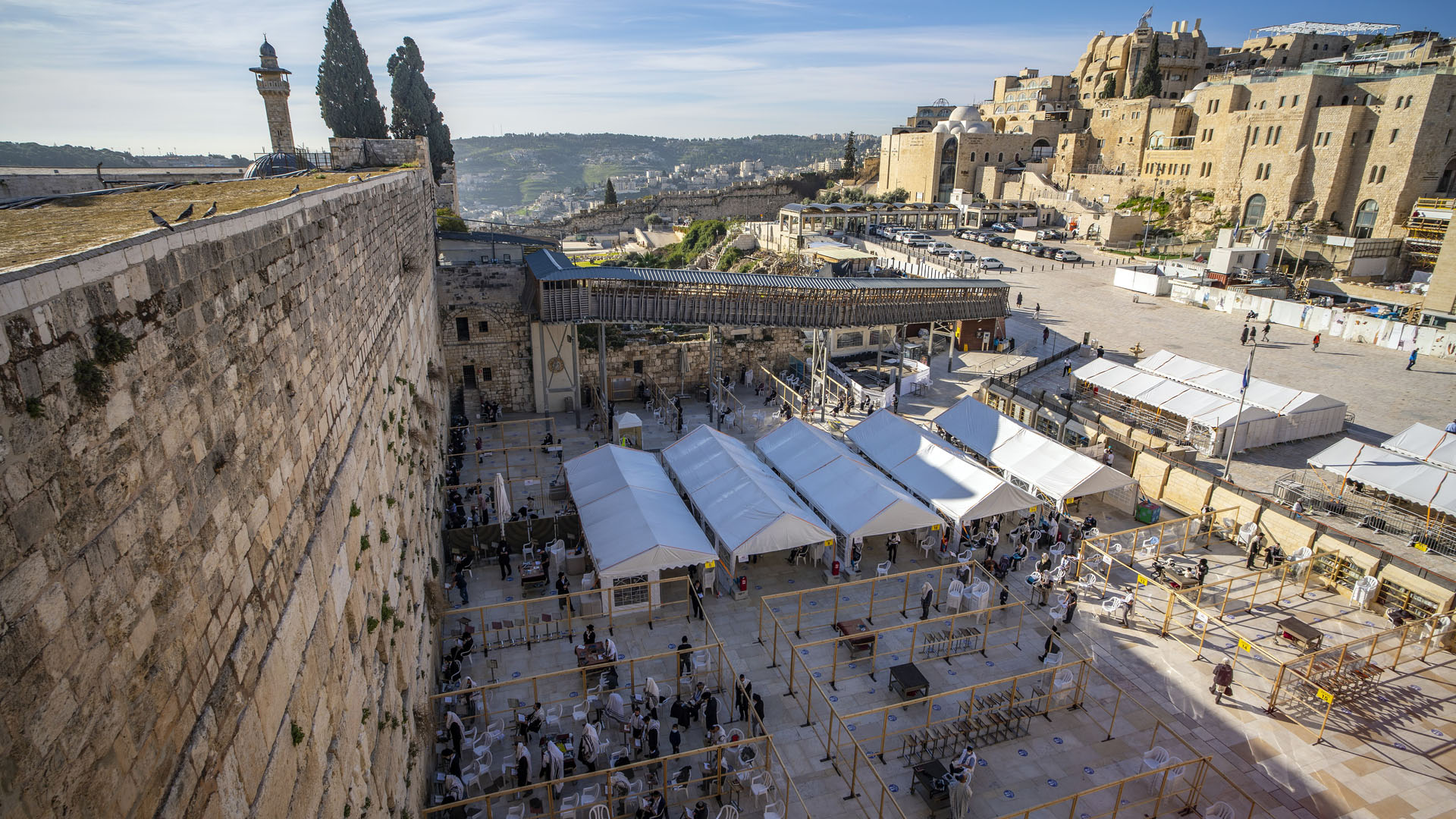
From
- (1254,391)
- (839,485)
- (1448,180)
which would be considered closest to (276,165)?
(839,485)

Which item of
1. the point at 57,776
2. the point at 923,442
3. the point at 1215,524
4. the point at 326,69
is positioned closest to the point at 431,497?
the point at 923,442

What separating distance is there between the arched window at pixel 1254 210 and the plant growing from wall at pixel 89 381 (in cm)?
6321

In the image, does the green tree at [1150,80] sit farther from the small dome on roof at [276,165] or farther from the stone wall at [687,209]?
the small dome on roof at [276,165]

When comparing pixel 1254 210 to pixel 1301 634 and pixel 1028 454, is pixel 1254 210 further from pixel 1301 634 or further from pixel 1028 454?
pixel 1301 634

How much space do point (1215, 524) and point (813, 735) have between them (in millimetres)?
11893

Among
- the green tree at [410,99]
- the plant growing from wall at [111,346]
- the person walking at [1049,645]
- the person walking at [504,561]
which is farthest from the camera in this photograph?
the green tree at [410,99]

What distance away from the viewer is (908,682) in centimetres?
1185

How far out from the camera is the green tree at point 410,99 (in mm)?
41281

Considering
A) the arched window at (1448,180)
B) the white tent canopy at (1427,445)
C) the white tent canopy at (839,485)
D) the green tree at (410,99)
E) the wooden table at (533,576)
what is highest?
the green tree at (410,99)

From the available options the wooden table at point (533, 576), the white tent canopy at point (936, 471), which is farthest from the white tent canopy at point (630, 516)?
the white tent canopy at point (936, 471)

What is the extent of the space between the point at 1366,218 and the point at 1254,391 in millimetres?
36781

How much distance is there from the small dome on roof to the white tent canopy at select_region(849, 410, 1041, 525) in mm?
18490

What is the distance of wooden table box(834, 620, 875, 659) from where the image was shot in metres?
12.8

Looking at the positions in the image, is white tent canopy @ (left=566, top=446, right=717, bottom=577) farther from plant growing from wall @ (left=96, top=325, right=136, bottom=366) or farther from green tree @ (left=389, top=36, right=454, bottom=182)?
green tree @ (left=389, top=36, right=454, bottom=182)
